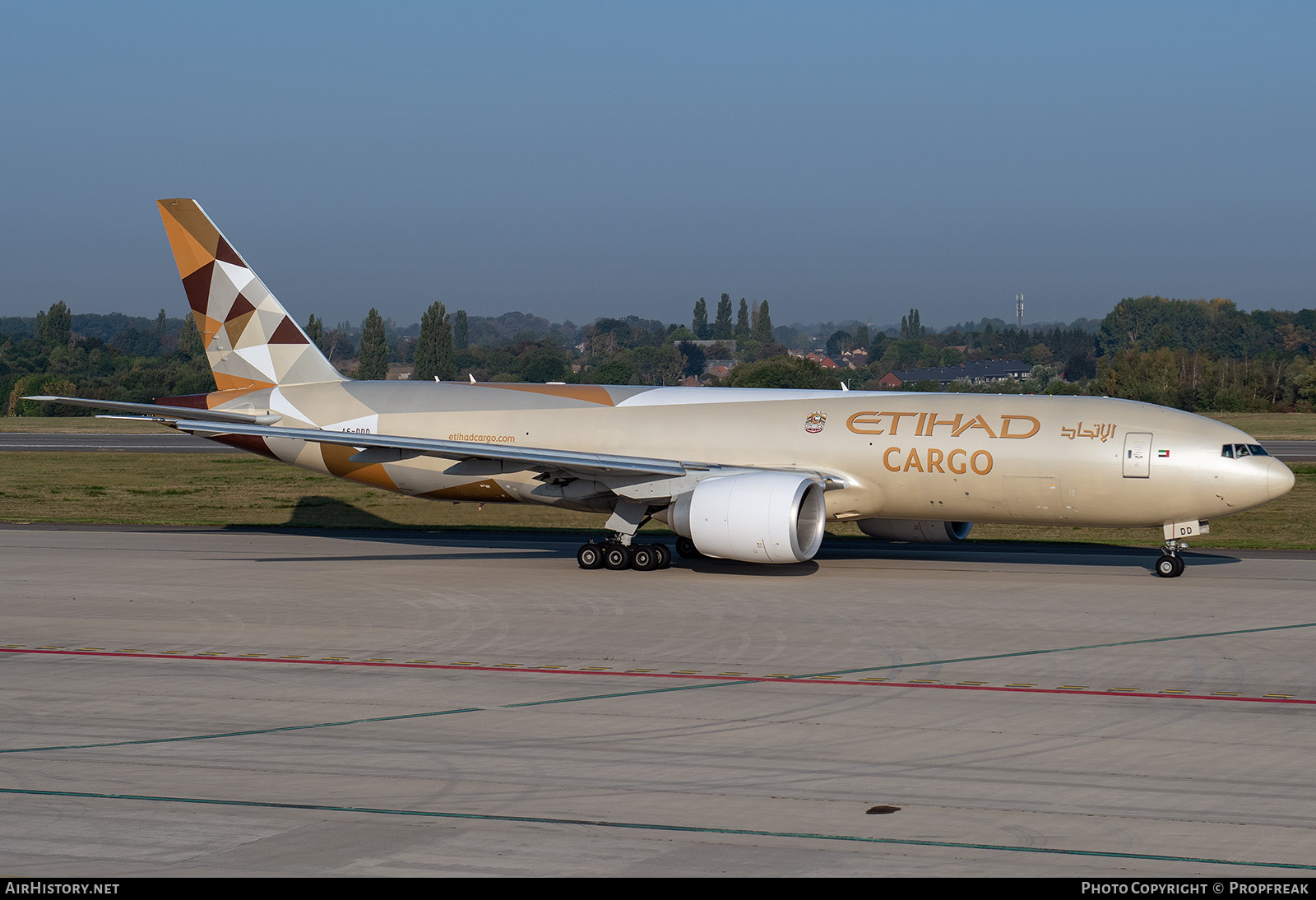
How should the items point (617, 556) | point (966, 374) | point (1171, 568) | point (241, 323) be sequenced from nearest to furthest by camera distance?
point (1171, 568), point (617, 556), point (241, 323), point (966, 374)

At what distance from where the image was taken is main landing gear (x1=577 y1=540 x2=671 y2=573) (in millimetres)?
28391

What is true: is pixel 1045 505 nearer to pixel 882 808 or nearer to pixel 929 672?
pixel 929 672

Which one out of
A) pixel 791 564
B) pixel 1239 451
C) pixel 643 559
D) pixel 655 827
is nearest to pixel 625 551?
pixel 643 559

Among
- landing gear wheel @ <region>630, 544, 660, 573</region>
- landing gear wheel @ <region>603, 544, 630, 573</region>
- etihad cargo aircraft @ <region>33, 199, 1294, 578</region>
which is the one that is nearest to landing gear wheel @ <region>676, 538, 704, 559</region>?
etihad cargo aircraft @ <region>33, 199, 1294, 578</region>

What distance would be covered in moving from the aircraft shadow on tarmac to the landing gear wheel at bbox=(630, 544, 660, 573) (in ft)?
3.23

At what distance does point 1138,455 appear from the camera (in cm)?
2592

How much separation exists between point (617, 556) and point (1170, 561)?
11.8 meters

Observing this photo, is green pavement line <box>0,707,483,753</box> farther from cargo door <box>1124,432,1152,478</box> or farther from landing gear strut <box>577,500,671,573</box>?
cargo door <box>1124,432,1152,478</box>

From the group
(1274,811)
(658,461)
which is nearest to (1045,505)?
(658,461)

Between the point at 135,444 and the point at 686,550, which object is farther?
the point at 135,444

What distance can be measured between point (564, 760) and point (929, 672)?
6570mm

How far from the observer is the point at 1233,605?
23281 mm

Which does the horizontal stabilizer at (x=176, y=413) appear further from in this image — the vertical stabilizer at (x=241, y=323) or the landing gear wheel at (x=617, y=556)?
the landing gear wheel at (x=617, y=556)

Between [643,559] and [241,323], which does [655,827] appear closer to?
[643,559]
